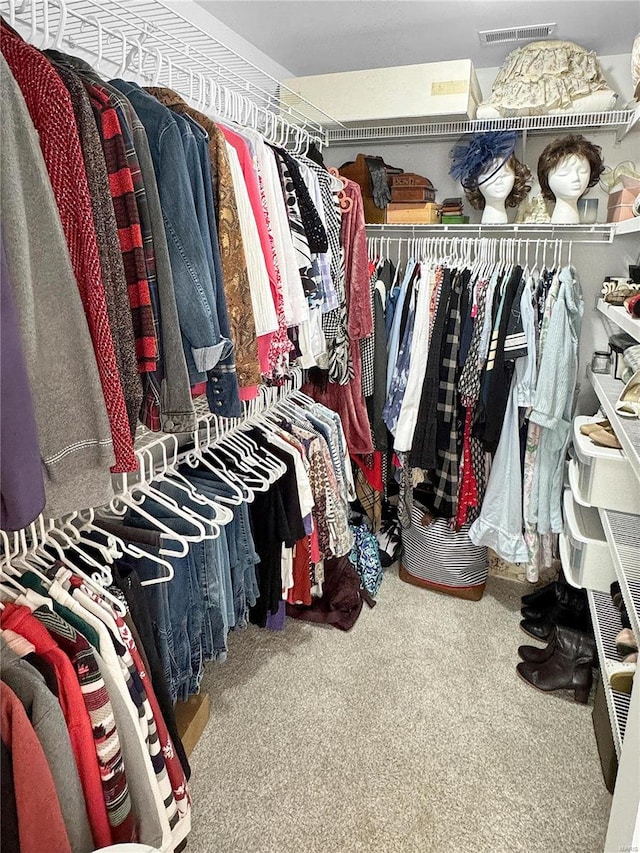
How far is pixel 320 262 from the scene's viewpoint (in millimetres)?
2043

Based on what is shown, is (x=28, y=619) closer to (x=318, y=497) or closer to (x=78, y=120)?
(x=78, y=120)

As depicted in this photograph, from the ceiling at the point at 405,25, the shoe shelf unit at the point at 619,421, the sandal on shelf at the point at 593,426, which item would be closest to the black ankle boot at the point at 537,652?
the sandal on shelf at the point at 593,426

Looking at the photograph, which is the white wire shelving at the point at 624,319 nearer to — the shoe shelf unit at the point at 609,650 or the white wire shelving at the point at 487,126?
the white wire shelving at the point at 487,126

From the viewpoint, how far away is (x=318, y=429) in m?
2.32

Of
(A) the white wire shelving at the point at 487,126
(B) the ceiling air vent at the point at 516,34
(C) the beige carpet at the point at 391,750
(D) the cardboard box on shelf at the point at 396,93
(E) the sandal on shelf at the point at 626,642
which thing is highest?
(B) the ceiling air vent at the point at 516,34

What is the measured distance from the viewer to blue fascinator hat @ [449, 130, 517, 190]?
256cm

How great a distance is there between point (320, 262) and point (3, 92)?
51.2 inches

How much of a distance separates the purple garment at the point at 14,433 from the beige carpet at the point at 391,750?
1.34 meters

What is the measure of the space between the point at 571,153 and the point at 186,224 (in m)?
1.98

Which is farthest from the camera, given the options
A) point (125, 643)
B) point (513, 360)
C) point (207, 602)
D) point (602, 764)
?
point (513, 360)

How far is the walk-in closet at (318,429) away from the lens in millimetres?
993

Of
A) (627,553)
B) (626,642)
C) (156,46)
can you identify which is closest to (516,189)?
(156,46)

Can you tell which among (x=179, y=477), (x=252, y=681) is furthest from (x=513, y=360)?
(x=252, y=681)

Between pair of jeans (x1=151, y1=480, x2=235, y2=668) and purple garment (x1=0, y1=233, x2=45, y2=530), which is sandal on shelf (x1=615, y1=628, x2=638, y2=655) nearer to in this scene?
pair of jeans (x1=151, y1=480, x2=235, y2=668)
